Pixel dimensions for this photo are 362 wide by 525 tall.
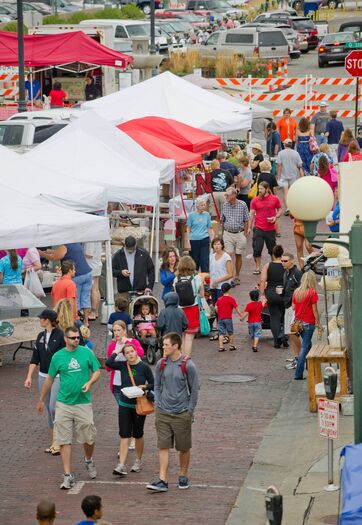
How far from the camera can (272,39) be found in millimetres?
58250

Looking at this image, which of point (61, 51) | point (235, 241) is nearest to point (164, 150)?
point (235, 241)

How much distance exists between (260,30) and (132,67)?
16179 millimetres

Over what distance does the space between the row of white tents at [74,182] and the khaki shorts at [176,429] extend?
4640 millimetres

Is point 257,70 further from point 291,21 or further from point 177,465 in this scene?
point 177,465

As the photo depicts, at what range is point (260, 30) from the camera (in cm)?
5728

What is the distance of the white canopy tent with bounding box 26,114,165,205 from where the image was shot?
68.7 feet

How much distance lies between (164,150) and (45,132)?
181 inches

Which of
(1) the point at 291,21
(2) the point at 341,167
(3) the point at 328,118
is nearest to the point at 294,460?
(2) the point at 341,167

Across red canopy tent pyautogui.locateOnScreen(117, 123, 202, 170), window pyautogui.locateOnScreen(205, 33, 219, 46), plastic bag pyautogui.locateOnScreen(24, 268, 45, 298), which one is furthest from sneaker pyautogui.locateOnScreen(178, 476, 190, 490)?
window pyautogui.locateOnScreen(205, 33, 219, 46)

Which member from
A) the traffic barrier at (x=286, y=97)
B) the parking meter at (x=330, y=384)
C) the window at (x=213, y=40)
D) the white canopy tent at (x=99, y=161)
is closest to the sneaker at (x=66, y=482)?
the parking meter at (x=330, y=384)

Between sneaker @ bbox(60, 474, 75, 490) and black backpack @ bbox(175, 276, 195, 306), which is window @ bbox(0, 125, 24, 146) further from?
sneaker @ bbox(60, 474, 75, 490)

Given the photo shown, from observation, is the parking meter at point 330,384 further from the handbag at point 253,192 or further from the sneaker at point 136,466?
the handbag at point 253,192

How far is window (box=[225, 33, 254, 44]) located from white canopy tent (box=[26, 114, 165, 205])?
3428cm

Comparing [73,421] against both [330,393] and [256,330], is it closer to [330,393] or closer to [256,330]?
[330,393]
